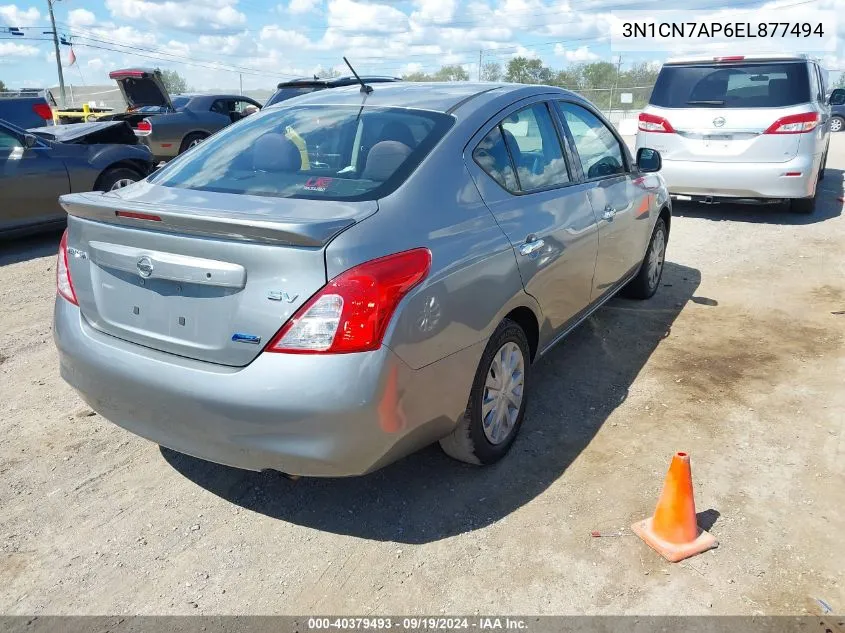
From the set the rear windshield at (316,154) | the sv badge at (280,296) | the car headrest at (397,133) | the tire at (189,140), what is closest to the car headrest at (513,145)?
the rear windshield at (316,154)

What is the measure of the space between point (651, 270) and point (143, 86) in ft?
38.3

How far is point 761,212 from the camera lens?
31.3 feet

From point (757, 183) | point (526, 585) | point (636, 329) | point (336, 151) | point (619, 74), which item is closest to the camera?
point (526, 585)

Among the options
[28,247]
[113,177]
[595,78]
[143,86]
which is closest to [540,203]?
[28,247]

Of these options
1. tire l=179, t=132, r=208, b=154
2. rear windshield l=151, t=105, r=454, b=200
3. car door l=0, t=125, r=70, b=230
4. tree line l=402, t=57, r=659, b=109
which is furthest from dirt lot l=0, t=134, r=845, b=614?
tree line l=402, t=57, r=659, b=109

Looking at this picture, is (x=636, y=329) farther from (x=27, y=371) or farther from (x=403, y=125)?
(x=27, y=371)

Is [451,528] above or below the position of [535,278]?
below

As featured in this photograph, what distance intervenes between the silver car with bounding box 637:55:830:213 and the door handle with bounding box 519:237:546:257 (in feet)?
19.7

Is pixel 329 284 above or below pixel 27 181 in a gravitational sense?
above

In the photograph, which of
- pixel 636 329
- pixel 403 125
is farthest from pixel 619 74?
pixel 403 125

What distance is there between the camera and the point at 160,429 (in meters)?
2.64

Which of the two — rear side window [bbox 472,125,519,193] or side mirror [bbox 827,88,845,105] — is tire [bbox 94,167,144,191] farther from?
side mirror [bbox 827,88,845,105]

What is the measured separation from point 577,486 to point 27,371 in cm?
344

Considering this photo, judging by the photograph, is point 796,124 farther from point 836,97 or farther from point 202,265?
point 202,265
